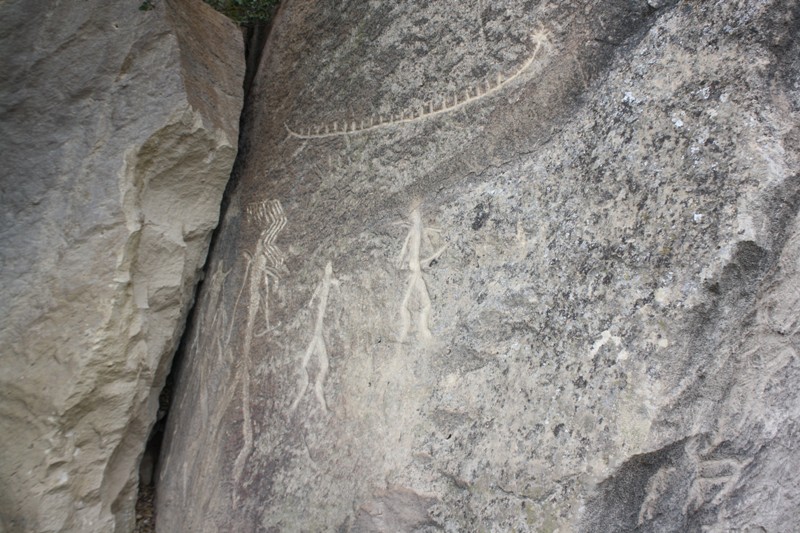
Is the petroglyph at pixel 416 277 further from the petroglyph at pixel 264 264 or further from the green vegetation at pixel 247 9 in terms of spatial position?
the green vegetation at pixel 247 9

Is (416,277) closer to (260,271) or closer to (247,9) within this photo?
(260,271)

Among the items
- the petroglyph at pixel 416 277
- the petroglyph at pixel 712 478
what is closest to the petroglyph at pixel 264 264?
the petroglyph at pixel 416 277

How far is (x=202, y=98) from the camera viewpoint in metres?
2.26

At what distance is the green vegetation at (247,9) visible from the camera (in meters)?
2.60

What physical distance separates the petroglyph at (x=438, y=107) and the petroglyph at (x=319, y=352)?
1.34 ft

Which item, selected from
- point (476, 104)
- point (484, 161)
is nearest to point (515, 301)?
point (484, 161)

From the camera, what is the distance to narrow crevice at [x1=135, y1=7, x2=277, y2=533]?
2521 mm

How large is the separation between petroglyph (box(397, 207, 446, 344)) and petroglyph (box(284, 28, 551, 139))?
27cm

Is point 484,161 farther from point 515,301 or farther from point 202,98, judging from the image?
point 202,98

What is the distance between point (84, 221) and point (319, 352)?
781 mm

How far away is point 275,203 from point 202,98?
1.27 ft

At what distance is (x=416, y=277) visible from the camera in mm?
1926

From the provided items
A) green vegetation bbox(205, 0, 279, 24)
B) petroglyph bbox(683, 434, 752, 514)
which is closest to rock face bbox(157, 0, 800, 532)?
petroglyph bbox(683, 434, 752, 514)

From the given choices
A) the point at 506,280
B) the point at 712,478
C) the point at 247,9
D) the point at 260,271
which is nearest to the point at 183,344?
the point at 260,271
